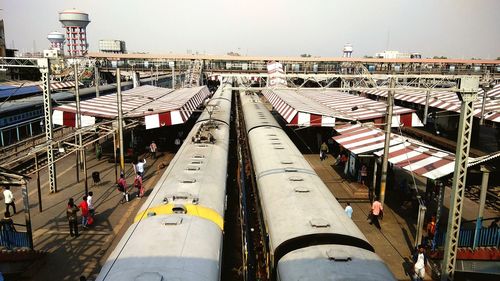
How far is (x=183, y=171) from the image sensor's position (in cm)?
1276

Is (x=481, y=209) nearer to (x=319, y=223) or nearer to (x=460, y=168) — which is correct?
(x=460, y=168)

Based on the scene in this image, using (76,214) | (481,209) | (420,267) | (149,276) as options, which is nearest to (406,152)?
(481,209)

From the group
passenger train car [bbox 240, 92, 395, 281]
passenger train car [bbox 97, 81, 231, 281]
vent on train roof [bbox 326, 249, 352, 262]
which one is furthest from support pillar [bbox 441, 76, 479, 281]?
passenger train car [bbox 97, 81, 231, 281]

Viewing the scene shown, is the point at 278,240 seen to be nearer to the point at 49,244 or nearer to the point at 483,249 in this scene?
the point at 483,249

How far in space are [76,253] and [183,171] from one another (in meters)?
4.75

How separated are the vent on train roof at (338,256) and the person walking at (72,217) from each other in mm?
10313

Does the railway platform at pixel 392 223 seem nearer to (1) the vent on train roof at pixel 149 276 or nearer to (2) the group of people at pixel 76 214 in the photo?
(1) the vent on train roof at pixel 149 276

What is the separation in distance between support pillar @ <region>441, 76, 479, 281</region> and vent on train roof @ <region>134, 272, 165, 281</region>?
842cm

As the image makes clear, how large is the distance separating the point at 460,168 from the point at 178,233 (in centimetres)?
786

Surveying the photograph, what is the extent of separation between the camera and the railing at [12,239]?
1198 cm

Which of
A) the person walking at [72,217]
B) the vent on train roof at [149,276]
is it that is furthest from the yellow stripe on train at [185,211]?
the person walking at [72,217]

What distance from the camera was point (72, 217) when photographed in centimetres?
1434

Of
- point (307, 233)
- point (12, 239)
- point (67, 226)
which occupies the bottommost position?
point (67, 226)

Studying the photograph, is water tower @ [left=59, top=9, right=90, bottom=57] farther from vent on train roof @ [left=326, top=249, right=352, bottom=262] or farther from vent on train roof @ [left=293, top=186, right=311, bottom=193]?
vent on train roof @ [left=326, top=249, right=352, bottom=262]
